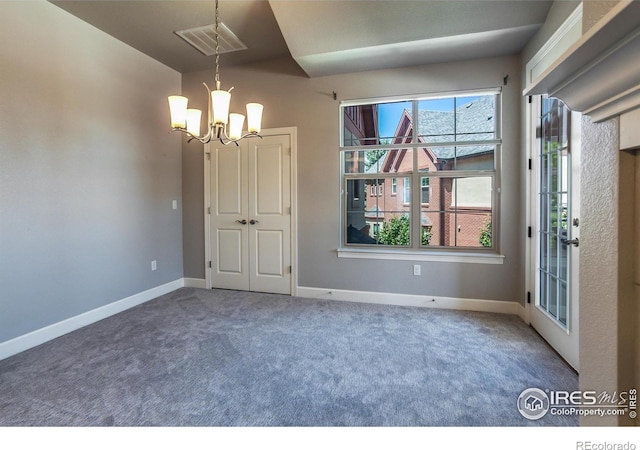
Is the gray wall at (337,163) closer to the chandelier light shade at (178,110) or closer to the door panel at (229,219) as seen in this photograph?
the door panel at (229,219)

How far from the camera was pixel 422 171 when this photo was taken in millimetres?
3295

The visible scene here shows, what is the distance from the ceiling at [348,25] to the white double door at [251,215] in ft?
3.63

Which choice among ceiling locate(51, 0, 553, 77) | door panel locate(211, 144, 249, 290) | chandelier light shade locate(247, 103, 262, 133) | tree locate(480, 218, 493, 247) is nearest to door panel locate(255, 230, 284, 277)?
door panel locate(211, 144, 249, 290)

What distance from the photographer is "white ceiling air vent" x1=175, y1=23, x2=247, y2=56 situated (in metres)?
2.98

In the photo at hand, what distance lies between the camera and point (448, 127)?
3221 millimetres

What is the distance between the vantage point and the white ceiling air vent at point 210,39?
298cm

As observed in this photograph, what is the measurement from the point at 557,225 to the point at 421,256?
1245 mm

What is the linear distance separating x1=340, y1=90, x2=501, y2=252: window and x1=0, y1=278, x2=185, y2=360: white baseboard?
2.46 m

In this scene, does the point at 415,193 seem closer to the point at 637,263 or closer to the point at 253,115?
the point at 253,115

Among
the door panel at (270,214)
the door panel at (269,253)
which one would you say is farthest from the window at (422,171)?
the door panel at (269,253)

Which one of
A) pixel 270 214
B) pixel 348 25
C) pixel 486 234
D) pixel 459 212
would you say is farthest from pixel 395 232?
pixel 348 25

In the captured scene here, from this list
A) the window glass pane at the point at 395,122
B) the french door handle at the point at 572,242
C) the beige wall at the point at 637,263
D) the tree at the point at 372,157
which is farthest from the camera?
the tree at the point at 372,157

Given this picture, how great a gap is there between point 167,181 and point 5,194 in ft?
5.43
